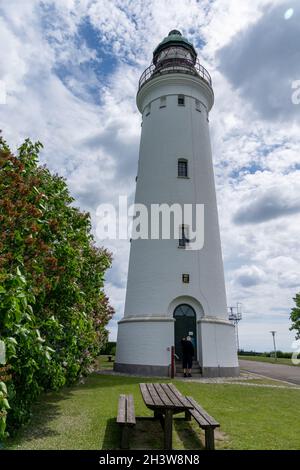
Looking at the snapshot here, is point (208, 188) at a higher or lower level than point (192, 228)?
higher

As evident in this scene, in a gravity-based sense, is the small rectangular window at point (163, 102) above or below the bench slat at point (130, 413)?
above

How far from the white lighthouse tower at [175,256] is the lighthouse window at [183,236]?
5 cm

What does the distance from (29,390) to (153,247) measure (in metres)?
12.7

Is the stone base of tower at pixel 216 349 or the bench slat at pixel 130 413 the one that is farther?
the stone base of tower at pixel 216 349

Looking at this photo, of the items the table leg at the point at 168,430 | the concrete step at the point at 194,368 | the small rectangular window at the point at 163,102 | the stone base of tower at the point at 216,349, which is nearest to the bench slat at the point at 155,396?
the table leg at the point at 168,430

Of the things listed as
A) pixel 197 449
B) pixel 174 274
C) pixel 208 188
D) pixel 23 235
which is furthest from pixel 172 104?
pixel 197 449

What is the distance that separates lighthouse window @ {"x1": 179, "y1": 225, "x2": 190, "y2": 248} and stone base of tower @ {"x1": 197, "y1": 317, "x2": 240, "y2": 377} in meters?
4.03

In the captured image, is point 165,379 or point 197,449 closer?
point 197,449

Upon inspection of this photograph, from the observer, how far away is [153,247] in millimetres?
18578

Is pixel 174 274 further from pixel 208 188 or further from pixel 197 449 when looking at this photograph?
pixel 197 449

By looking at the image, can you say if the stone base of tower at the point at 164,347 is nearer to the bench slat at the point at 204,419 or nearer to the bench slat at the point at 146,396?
the bench slat at the point at 146,396

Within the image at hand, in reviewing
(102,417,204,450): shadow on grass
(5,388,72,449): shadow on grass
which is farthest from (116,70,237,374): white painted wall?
(102,417,204,450): shadow on grass

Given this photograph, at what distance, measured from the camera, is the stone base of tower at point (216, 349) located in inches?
661
